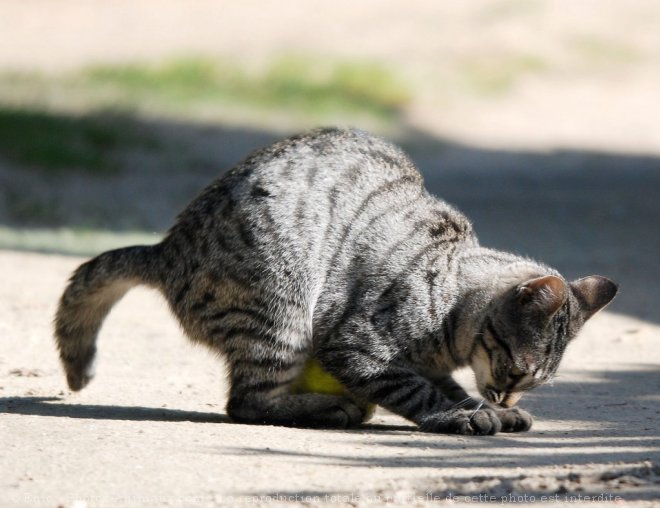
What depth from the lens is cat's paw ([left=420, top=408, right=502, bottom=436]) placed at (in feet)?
19.6

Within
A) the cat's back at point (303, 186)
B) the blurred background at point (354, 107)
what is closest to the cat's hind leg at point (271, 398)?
the cat's back at point (303, 186)

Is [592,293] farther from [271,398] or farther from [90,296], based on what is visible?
[90,296]

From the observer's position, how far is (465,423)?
6.00 metres

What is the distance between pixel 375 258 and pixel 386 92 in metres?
14.7

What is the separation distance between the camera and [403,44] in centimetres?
2306

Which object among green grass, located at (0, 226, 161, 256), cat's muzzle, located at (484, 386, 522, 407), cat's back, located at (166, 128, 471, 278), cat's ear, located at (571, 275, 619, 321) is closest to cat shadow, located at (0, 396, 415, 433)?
cat's muzzle, located at (484, 386, 522, 407)

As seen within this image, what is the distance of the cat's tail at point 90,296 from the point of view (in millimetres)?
6367

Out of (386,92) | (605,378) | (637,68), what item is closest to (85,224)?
(605,378)

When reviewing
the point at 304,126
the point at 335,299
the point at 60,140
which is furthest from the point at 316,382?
the point at 304,126

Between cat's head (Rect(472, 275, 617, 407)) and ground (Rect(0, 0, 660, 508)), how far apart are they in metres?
0.36

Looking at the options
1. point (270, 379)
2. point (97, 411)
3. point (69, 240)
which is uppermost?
point (270, 379)

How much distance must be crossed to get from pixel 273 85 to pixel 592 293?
1449 cm

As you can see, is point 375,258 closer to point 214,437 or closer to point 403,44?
point 214,437

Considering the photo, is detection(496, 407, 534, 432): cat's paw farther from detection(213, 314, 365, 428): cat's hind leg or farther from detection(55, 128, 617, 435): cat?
detection(213, 314, 365, 428): cat's hind leg
